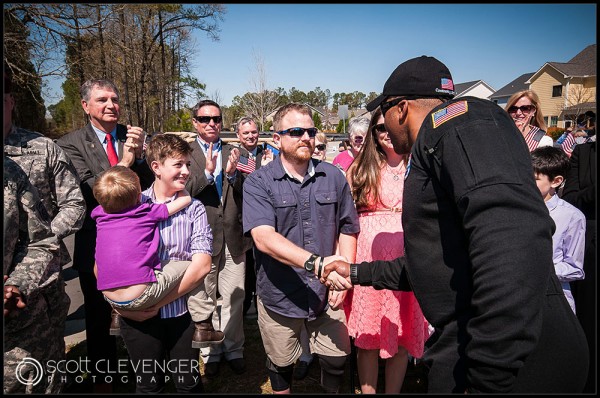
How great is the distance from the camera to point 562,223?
2992 mm

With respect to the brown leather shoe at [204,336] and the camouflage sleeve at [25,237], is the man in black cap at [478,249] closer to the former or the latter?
the brown leather shoe at [204,336]

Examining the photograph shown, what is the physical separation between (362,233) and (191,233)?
1.35 meters

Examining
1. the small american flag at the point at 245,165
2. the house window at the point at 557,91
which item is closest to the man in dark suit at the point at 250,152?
the small american flag at the point at 245,165

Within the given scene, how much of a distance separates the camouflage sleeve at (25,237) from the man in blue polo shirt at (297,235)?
1240 mm

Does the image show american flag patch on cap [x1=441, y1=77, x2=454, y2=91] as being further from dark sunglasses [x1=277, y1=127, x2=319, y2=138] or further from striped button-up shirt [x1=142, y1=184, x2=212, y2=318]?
striped button-up shirt [x1=142, y1=184, x2=212, y2=318]

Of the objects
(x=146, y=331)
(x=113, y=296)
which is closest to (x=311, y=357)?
(x=146, y=331)

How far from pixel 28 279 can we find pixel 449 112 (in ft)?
7.59

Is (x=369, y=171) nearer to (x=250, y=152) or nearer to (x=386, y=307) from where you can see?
(x=386, y=307)

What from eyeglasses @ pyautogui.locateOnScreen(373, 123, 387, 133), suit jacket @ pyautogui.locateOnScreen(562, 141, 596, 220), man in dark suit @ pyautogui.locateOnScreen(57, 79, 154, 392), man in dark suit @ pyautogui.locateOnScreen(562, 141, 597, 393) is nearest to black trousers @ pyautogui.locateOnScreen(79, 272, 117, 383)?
man in dark suit @ pyautogui.locateOnScreen(57, 79, 154, 392)

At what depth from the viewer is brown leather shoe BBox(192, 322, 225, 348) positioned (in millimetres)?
2889

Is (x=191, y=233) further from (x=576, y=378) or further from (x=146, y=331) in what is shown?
(x=576, y=378)

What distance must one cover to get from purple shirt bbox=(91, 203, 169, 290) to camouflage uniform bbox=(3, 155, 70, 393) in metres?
0.27

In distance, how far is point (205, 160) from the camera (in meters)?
4.17

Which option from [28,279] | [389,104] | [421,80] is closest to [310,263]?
[389,104]
